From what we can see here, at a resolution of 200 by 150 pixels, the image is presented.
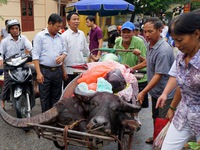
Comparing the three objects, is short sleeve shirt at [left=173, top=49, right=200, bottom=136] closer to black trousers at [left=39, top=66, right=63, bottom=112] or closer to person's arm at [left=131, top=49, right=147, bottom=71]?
person's arm at [left=131, top=49, right=147, bottom=71]

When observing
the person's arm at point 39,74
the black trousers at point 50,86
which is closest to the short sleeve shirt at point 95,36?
the black trousers at point 50,86

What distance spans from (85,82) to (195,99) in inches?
57.6

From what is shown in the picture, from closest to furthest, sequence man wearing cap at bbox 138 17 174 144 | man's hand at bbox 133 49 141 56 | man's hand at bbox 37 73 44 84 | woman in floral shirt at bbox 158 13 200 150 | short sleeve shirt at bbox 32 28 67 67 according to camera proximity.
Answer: woman in floral shirt at bbox 158 13 200 150 < man wearing cap at bbox 138 17 174 144 < man's hand at bbox 133 49 141 56 < man's hand at bbox 37 73 44 84 < short sleeve shirt at bbox 32 28 67 67


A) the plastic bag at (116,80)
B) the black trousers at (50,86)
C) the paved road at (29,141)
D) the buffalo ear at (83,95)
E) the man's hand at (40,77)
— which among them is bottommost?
the paved road at (29,141)

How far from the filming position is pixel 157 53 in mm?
3514

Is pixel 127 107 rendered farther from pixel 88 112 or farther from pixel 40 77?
pixel 40 77

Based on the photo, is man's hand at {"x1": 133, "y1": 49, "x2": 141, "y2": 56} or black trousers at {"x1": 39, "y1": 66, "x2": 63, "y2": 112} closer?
man's hand at {"x1": 133, "y1": 49, "x2": 141, "y2": 56}

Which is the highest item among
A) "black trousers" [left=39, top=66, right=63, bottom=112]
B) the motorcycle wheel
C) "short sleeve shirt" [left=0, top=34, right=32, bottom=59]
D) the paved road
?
"short sleeve shirt" [left=0, top=34, right=32, bottom=59]

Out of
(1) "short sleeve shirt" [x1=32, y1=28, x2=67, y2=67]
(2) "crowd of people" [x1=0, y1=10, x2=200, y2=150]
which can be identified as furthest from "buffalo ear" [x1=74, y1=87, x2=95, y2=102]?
(1) "short sleeve shirt" [x1=32, y1=28, x2=67, y2=67]

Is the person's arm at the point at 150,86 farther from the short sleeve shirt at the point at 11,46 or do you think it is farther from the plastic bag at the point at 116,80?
the short sleeve shirt at the point at 11,46

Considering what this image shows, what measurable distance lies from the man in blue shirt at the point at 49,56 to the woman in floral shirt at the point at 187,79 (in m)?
2.54

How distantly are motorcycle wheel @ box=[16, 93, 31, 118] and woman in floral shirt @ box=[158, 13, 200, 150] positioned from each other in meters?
2.77

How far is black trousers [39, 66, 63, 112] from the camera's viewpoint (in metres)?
4.55

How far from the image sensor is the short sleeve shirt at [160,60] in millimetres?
3416
